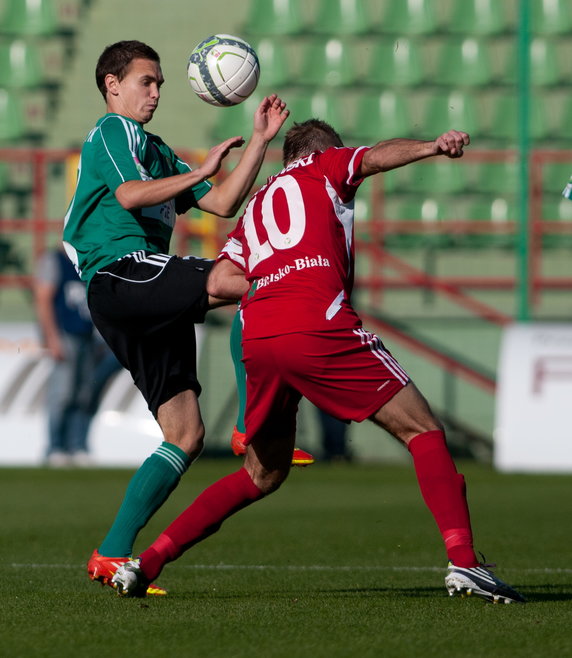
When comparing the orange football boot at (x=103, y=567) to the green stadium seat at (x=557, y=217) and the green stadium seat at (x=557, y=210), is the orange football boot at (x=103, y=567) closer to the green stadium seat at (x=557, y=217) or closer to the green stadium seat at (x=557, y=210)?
the green stadium seat at (x=557, y=217)

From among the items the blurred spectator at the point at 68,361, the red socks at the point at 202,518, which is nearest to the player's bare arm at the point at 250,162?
the red socks at the point at 202,518

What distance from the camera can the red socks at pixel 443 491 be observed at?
15.5 ft

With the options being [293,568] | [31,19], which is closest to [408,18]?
[31,19]

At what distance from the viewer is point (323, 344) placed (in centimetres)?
471

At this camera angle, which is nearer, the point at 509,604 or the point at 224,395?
the point at 509,604

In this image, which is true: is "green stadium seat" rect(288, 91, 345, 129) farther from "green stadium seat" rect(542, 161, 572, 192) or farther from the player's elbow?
the player's elbow

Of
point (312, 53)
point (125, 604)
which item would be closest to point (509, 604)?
point (125, 604)

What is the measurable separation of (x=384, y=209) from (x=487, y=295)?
5.10 ft

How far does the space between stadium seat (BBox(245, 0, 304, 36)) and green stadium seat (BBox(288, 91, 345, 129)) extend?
2.87ft

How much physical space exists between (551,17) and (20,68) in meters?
6.16

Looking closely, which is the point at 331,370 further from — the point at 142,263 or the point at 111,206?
the point at 111,206

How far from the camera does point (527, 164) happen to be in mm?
13359

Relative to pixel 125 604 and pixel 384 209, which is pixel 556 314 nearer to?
pixel 384 209

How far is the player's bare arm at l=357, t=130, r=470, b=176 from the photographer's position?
448 cm
